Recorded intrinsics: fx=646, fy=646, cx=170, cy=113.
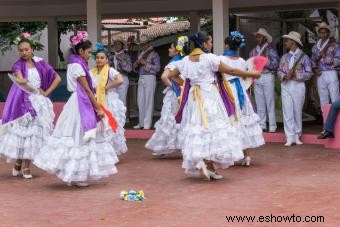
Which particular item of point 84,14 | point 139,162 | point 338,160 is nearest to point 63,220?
point 139,162

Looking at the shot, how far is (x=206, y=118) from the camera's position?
7.87 m

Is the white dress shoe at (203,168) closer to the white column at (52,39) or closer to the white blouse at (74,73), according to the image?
the white blouse at (74,73)

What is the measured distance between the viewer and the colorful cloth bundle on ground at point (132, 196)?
704cm

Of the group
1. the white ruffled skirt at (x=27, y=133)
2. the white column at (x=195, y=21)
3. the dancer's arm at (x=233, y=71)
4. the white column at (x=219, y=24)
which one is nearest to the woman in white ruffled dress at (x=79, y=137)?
the white ruffled skirt at (x=27, y=133)

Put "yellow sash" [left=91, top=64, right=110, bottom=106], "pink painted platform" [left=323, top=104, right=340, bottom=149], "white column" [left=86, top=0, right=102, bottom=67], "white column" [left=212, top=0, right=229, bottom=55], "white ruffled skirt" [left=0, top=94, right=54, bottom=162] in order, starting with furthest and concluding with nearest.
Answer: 1. "white column" [left=86, top=0, right=102, bottom=67]
2. "white column" [left=212, top=0, right=229, bottom=55]
3. "pink painted platform" [left=323, top=104, right=340, bottom=149]
4. "yellow sash" [left=91, top=64, right=110, bottom=106]
5. "white ruffled skirt" [left=0, top=94, right=54, bottom=162]

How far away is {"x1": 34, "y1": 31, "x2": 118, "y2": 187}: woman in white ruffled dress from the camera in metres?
7.66

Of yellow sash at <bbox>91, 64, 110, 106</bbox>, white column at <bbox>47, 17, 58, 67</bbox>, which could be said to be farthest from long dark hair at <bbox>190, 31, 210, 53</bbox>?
white column at <bbox>47, 17, 58, 67</bbox>

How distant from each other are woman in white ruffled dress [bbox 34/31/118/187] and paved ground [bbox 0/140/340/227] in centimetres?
27

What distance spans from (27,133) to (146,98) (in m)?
5.64

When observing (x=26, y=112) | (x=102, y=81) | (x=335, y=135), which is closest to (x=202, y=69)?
(x=102, y=81)

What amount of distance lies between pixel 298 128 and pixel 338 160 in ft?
6.24

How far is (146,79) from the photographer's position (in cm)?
1405

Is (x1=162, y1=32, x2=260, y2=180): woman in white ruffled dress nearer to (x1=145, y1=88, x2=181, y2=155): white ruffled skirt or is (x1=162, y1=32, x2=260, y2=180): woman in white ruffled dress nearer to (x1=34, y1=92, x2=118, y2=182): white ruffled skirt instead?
(x1=34, y1=92, x2=118, y2=182): white ruffled skirt

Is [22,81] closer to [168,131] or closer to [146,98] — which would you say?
[168,131]
